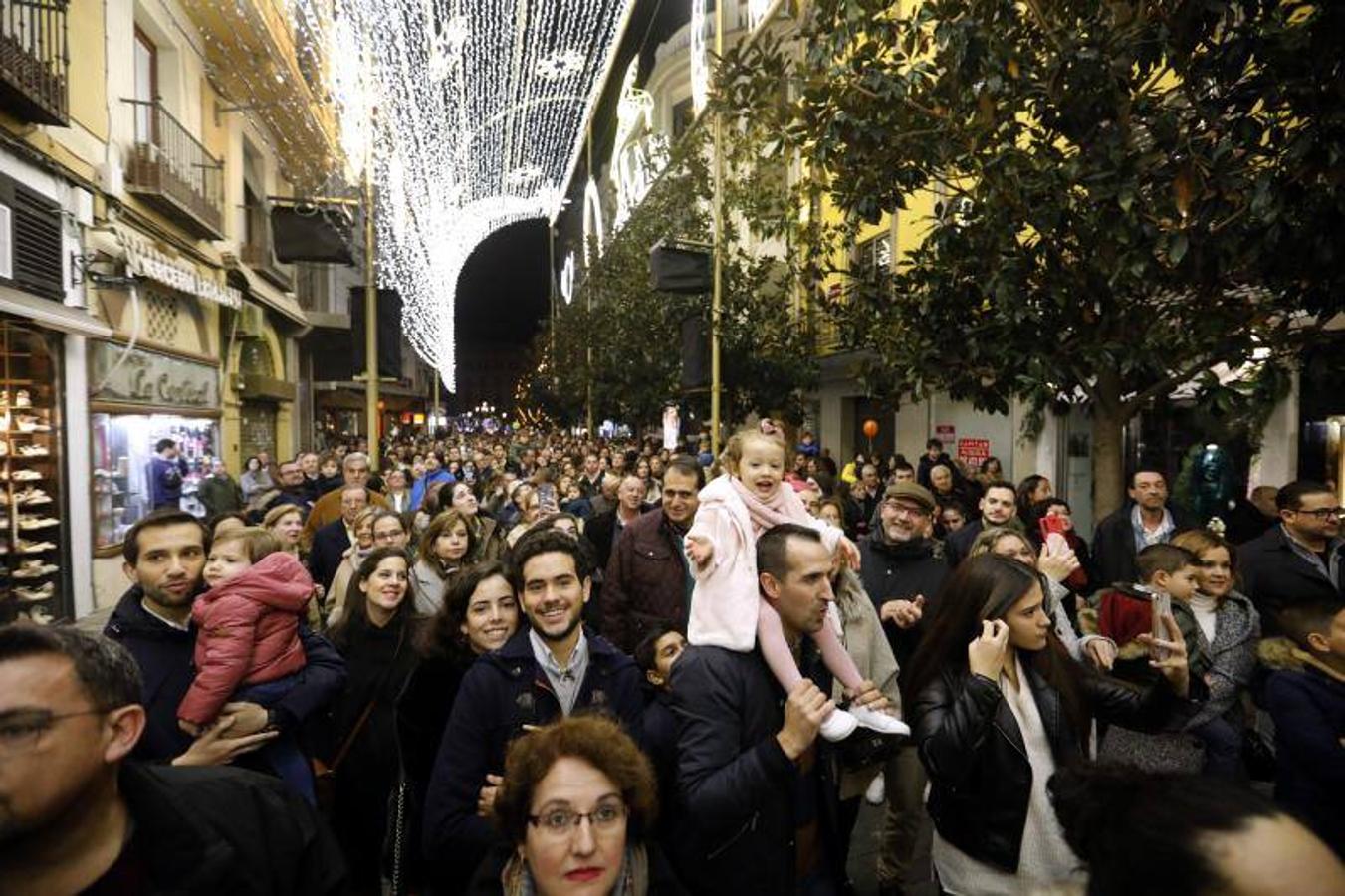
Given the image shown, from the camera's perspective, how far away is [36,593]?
30.7ft

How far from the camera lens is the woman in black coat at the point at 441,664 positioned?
10.4 feet

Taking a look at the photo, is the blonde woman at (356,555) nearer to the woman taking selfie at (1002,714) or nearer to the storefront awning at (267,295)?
the woman taking selfie at (1002,714)

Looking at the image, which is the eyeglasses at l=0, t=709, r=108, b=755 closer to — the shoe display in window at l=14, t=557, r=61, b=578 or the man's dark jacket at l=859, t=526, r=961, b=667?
the man's dark jacket at l=859, t=526, r=961, b=667

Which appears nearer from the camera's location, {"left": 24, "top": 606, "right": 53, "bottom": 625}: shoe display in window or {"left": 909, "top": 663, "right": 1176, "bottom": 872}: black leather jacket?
{"left": 909, "top": 663, "right": 1176, "bottom": 872}: black leather jacket

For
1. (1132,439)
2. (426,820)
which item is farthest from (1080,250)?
(1132,439)

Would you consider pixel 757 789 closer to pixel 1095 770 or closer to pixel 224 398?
pixel 1095 770

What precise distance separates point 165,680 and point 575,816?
75.3 inches

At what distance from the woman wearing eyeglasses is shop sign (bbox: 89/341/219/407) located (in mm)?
11499

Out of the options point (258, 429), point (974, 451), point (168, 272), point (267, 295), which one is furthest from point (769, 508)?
point (258, 429)

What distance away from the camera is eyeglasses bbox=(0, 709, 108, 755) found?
137cm

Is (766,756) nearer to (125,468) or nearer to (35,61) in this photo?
(35,61)

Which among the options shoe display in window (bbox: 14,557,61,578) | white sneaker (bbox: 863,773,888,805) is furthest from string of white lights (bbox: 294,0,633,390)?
white sneaker (bbox: 863,773,888,805)

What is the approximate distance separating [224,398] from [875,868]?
16.8m

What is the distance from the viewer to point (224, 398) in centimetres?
1714
